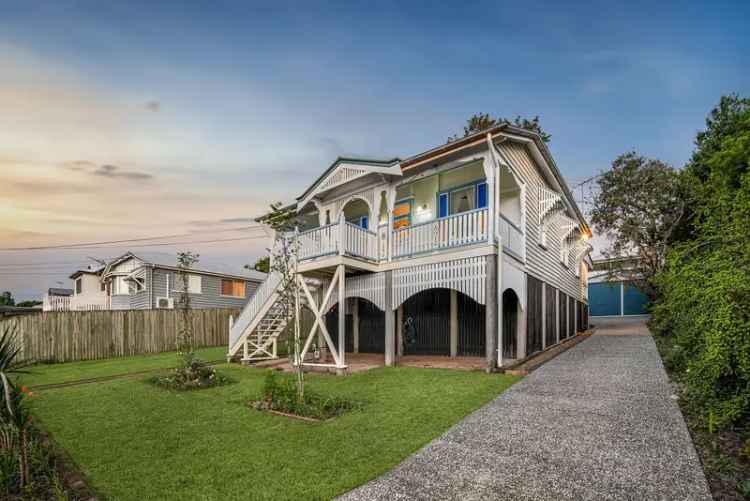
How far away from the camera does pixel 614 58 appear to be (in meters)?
14.1

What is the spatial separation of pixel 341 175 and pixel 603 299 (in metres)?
30.0

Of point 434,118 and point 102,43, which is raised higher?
point 434,118

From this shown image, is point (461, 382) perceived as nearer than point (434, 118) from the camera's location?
Yes

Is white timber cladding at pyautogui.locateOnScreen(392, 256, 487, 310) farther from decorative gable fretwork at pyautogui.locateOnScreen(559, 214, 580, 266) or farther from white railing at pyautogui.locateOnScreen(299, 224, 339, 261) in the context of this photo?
decorative gable fretwork at pyautogui.locateOnScreen(559, 214, 580, 266)

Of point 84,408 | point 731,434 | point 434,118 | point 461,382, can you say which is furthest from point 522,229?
point 84,408

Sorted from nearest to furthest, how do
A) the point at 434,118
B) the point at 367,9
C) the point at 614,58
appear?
the point at 367,9 < the point at 614,58 < the point at 434,118

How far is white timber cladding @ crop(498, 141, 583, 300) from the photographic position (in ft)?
37.0

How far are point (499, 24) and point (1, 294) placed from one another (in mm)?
64781

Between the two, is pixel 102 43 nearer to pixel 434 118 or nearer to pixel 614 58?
pixel 434 118

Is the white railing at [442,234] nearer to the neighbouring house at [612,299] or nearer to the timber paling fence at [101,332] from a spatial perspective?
the timber paling fence at [101,332]

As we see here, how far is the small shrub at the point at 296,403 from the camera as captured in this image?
6.04 m

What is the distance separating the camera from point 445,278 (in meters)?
9.59

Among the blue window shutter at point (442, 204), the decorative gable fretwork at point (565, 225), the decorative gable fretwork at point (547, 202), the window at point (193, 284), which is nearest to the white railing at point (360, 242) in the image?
the blue window shutter at point (442, 204)

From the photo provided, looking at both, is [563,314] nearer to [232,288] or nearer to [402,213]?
[402,213]
